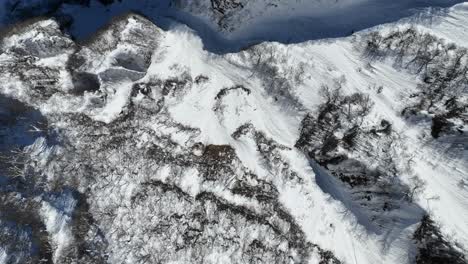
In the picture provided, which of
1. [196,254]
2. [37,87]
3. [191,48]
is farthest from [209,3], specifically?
[196,254]

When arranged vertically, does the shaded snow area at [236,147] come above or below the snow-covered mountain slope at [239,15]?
below

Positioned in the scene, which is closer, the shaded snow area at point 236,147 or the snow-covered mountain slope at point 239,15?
the shaded snow area at point 236,147

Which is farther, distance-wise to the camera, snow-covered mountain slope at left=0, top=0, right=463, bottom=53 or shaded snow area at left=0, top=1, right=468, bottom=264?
snow-covered mountain slope at left=0, top=0, right=463, bottom=53

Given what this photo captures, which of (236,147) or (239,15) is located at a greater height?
(239,15)

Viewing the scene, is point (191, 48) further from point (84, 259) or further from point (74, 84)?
point (84, 259)

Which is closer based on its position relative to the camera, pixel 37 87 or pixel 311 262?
pixel 311 262

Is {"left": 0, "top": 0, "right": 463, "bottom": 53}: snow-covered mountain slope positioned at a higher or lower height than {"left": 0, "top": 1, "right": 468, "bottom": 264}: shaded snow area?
higher

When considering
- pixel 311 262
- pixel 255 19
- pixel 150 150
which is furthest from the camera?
pixel 255 19

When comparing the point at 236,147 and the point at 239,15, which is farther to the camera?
the point at 239,15
